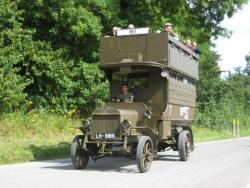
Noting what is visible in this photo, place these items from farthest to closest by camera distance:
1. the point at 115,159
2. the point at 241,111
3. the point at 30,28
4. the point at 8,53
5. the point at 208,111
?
1. the point at 241,111
2. the point at 208,111
3. the point at 30,28
4. the point at 8,53
5. the point at 115,159

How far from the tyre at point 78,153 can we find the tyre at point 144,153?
1.60 metres

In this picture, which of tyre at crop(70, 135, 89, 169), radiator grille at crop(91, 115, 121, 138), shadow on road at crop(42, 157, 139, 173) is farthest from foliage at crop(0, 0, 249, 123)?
radiator grille at crop(91, 115, 121, 138)

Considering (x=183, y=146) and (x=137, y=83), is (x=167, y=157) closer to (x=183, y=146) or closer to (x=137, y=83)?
(x=183, y=146)

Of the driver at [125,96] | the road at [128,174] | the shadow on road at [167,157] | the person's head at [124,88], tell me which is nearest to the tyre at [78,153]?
the road at [128,174]

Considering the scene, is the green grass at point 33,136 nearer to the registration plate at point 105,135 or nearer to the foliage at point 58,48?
the foliage at point 58,48

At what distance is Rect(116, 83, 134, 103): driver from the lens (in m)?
15.1

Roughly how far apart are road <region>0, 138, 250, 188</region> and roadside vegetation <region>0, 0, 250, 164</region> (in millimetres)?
2056

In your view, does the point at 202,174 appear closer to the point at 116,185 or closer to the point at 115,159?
the point at 116,185

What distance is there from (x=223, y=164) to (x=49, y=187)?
21.4 feet

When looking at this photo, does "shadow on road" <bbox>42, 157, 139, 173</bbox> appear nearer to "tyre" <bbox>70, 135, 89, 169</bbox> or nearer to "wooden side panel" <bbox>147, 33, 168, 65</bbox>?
"tyre" <bbox>70, 135, 89, 169</bbox>

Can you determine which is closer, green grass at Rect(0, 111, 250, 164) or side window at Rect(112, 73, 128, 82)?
side window at Rect(112, 73, 128, 82)

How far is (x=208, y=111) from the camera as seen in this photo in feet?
131

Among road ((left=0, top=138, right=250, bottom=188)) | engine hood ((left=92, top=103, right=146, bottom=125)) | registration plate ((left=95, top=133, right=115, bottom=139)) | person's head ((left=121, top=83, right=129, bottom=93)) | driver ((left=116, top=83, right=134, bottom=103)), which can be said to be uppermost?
person's head ((left=121, top=83, right=129, bottom=93))

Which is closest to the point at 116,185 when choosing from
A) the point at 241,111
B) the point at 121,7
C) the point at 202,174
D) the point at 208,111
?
the point at 202,174
